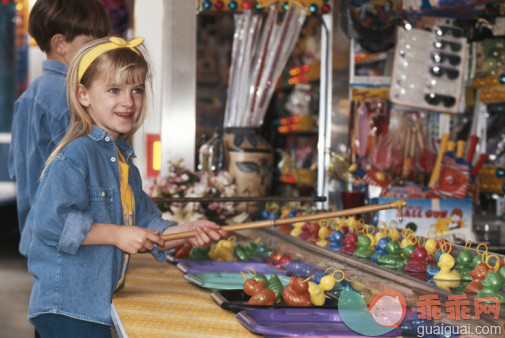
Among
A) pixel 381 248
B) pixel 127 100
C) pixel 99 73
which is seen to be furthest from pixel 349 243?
pixel 99 73

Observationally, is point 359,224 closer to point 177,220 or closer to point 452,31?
point 177,220

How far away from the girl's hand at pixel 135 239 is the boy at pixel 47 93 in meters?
0.63

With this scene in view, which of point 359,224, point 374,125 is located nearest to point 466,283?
point 359,224

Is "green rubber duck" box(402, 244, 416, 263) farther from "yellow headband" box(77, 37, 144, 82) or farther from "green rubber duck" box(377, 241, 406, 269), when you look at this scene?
"yellow headband" box(77, 37, 144, 82)

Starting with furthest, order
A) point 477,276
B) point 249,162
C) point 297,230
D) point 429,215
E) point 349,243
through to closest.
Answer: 1. point 249,162
2. point 429,215
3. point 297,230
4. point 349,243
5. point 477,276

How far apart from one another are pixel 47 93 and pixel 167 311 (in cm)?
106

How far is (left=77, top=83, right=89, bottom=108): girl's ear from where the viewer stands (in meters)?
1.91

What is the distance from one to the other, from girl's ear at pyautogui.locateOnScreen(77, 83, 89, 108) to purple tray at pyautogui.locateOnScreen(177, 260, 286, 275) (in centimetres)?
66

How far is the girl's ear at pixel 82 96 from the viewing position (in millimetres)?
1909

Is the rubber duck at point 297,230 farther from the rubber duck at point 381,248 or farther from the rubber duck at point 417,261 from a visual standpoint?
the rubber duck at point 417,261

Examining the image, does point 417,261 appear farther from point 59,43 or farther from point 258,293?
point 59,43

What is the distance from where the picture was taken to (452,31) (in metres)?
3.91

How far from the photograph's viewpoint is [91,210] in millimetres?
1791
